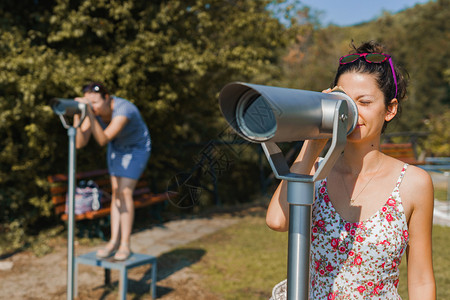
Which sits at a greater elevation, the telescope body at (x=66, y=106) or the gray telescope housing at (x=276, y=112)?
the telescope body at (x=66, y=106)

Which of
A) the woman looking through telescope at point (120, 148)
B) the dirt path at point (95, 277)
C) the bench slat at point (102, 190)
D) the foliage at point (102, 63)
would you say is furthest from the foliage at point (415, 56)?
the woman looking through telescope at point (120, 148)

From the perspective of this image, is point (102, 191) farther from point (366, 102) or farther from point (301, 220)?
point (301, 220)

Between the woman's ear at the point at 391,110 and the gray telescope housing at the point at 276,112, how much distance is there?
0.56m

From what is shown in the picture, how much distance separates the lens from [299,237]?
3.50 feet

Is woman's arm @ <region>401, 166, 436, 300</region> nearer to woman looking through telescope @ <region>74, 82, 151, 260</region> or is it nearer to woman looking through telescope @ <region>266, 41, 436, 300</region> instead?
woman looking through telescope @ <region>266, 41, 436, 300</region>

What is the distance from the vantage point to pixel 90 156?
6648 millimetres

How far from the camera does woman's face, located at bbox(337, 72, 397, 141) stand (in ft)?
4.85

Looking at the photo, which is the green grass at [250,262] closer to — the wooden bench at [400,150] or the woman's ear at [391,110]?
the woman's ear at [391,110]

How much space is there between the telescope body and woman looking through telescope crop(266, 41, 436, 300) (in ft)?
7.18

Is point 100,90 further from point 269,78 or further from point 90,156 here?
point 269,78

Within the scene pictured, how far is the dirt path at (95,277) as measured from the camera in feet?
14.1

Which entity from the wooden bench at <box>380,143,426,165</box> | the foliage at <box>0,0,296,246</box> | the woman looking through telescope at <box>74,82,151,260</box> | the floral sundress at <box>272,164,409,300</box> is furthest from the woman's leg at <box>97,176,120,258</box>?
the wooden bench at <box>380,143,426,165</box>

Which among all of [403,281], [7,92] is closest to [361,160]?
[403,281]

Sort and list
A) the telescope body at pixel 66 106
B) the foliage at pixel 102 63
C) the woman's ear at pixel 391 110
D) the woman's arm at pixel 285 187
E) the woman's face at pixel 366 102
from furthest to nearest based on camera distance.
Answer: the foliage at pixel 102 63 → the telescope body at pixel 66 106 → the woman's ear at pixel 391 110 → the woman's face at pixel 366 102 → the woman's arm at pixel 285 187
